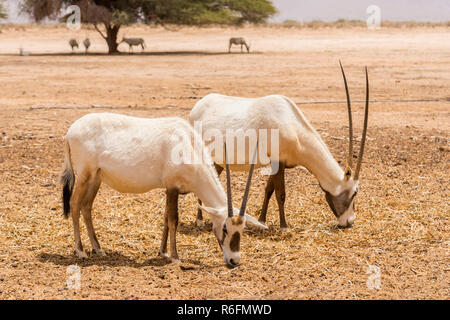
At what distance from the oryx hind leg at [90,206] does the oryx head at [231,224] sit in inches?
46.0

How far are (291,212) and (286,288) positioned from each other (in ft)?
7.71

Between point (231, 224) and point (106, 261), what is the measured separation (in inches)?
52.6

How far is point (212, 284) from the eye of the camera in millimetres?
5254

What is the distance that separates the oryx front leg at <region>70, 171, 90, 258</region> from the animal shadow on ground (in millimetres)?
86

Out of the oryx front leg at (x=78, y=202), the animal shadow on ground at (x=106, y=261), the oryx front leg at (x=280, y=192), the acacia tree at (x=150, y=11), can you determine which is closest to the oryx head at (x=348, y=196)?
the oryx front leg at (x=280, y=192)

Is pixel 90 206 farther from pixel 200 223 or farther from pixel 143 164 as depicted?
pixel 200 223

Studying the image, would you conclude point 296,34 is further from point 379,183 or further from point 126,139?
point 126,139

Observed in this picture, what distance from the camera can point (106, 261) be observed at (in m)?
5.86

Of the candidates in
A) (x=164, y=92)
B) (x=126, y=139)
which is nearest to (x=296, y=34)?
(x=164, y=92)

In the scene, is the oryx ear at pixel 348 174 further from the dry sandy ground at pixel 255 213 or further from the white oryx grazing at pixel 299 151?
the dry sandy ground at pixel 255 213

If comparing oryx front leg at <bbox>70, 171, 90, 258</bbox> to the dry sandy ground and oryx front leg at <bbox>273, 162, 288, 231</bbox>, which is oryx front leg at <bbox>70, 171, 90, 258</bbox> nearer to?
the dry sandy ground

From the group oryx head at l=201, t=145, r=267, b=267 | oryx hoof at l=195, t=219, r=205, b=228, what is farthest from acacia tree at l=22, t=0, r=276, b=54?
oryx head at l=201, t=145, r=267, b=267

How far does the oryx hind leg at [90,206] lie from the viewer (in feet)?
19.3

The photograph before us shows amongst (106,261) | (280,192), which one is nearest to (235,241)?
(106,261)
